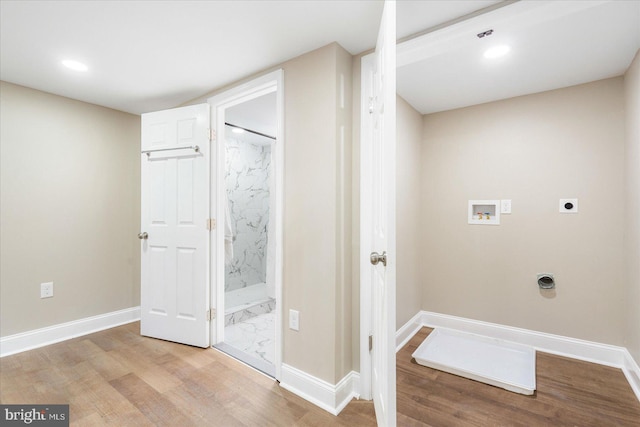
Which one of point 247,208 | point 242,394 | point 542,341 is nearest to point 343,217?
point 242,394

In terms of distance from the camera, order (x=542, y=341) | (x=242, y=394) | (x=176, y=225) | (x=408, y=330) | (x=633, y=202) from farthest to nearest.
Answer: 1. (x=408, y=330)
2. (x=176, y=225)
3. (x=542, y=341)
4. (x=633, y=202)
5. (x=242, y=394)

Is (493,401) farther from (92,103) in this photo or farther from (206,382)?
(92,103)

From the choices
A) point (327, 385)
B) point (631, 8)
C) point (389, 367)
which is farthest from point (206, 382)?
point (631, 8)

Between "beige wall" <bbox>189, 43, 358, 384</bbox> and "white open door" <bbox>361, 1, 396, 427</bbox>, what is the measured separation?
11 centimetres

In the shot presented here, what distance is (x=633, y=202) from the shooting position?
2.02 metres

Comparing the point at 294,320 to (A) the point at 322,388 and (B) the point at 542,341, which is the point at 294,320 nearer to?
(A) the point at 322,388

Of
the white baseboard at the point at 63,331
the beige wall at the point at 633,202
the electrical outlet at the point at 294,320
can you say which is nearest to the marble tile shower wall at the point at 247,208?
the white baseboard at the point at 63,331

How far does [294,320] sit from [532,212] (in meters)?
2.27

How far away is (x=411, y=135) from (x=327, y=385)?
229 centimetres

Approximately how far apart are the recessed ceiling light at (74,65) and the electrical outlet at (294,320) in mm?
2332

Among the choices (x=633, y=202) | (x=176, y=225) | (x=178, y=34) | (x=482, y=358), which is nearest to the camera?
(x=178, y=34)

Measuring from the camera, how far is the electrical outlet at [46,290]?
259 centimetres

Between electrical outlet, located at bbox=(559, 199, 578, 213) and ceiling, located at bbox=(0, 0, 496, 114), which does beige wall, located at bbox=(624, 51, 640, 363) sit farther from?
ceiling, located at bbox=(0, 0, 496, 114)

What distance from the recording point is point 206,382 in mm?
2020
